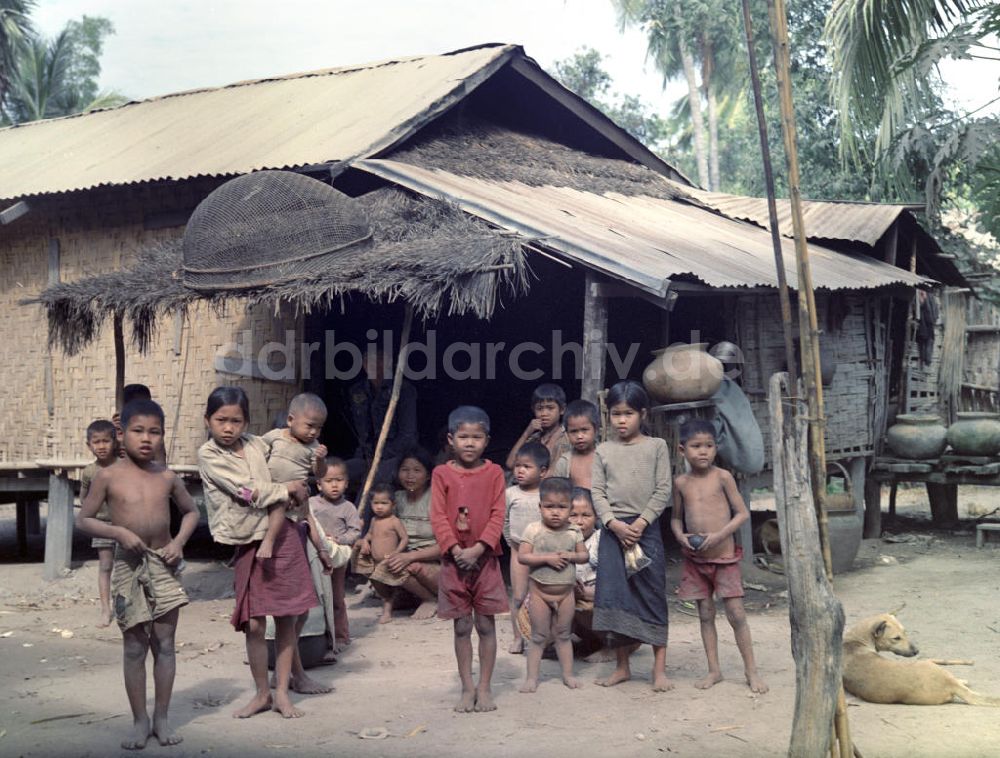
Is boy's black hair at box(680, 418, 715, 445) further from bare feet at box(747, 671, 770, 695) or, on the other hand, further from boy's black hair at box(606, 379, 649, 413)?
bare feet at box(747, 671, 770, 695)

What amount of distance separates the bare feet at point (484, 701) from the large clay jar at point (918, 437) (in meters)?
7.10

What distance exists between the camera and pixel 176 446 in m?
9.76

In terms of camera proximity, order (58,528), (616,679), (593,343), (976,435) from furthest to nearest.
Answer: (976,435)
(58,528)
(593,343)
(616,679)

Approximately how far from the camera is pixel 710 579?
5340 mm

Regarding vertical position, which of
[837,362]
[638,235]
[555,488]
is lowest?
[555,488]

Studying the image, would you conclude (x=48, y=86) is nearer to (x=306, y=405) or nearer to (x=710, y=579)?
(x=306, y=405)

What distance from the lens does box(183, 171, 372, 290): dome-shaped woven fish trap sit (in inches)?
300

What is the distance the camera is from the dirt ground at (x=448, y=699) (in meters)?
4.44

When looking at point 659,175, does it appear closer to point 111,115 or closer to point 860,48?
point 860,48

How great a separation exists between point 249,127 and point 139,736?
23.8ft

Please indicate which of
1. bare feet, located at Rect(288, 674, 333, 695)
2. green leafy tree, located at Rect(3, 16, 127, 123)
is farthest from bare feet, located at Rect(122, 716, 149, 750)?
green leafy tree, located at Rect(3, 16, 127, 123)

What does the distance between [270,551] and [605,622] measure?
1.68m

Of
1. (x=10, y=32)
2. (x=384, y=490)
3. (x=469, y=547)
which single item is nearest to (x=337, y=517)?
(x=384, y=490)

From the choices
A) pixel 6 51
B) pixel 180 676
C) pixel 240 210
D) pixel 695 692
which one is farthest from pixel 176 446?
pixel 6 51
